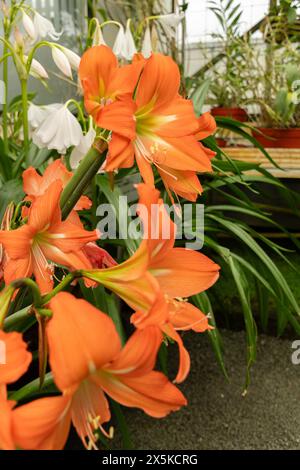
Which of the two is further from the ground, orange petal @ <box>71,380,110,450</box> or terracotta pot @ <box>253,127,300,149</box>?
orange petal @ <box>71,380,110,450</box>

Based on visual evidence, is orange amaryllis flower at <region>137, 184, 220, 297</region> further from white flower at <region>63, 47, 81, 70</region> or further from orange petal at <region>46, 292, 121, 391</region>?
white flower at <region>63, 47, 81, 70</region>

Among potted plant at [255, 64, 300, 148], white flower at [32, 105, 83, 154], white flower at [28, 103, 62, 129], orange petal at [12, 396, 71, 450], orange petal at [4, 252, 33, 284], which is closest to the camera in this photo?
orange petal at [12, 396, 71, 450]

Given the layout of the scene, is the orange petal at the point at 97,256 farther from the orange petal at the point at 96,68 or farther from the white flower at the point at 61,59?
the white flower at the point at 61,59

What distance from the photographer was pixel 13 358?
0.17 meters

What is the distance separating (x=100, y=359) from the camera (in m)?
0.16

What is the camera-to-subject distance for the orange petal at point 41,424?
0.15 m

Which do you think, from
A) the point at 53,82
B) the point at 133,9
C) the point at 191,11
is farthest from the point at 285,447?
the point at 191,11

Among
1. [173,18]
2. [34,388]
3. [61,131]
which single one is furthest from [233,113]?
[34,388]

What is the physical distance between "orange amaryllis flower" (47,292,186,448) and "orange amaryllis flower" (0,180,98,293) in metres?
0.07

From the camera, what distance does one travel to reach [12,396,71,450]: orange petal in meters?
0.15

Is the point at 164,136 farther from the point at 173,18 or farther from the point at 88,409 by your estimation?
the point at 173,18

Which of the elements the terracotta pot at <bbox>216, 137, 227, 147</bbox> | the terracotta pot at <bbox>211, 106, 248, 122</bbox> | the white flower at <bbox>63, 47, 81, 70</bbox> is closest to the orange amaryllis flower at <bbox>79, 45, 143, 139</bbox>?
the white flower at <bbox>63, 47, 81, 70</bbox>

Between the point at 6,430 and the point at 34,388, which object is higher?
the point at 6,430

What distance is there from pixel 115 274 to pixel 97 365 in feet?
0.18
